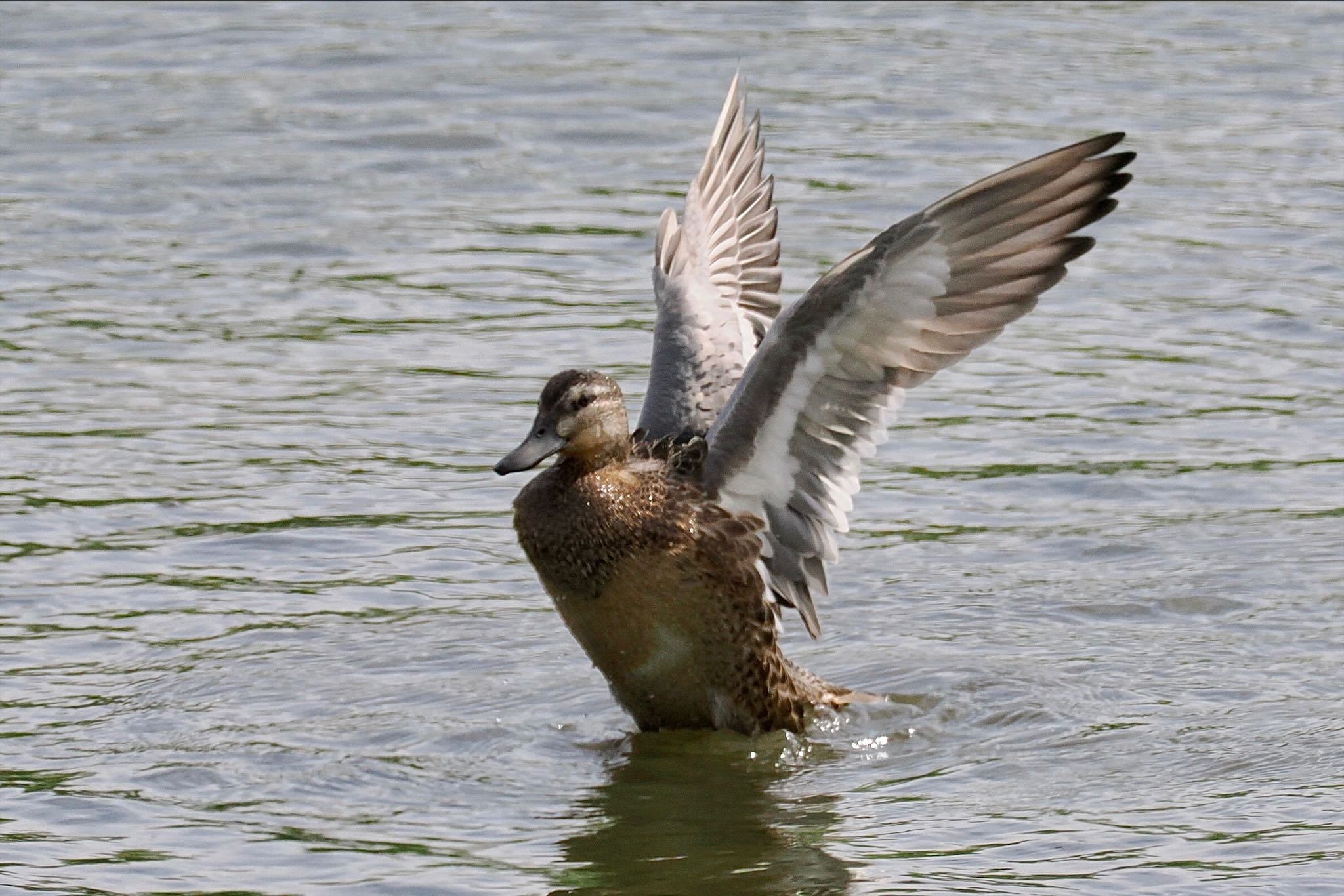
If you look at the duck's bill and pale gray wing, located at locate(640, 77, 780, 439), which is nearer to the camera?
the duck's bill

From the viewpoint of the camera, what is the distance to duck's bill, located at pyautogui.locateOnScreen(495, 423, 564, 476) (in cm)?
717

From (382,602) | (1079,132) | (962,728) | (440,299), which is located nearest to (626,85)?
(1079,132)

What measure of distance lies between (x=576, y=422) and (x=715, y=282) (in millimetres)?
1743

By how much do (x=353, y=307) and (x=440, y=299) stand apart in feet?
1.28

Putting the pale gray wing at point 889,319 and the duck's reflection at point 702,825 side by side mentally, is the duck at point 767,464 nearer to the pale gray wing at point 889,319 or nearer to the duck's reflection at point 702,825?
the pale gray wing at point 889,319

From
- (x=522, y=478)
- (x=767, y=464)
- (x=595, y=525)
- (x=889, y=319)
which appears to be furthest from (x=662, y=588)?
(x=522, y=478)

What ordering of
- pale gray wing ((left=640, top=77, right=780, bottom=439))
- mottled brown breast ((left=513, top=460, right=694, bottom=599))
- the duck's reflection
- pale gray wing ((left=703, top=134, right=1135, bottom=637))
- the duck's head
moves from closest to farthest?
the duck's reflection → pale gray wing ((left=703, top=134, right=1135, bottom=637)) → mottled brown breast ((left=513, top=460, right=694, bottom=599)) → the duck's head → pale gray wing ((left=640, top=77, right=780, bottom=439))

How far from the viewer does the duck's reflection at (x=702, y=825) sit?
6.08 metres

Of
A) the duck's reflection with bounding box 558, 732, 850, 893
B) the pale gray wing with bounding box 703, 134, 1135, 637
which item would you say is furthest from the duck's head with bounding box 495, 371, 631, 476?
the duck's reflection with bounding box 558, 732, 850, 893

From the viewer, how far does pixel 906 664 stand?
7.64 m

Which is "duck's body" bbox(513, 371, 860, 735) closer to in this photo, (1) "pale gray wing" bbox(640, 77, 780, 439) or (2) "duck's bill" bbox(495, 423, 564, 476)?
(2) "duck's bill" bbox(495, 423, 564, 476)

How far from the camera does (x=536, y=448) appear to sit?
727cm

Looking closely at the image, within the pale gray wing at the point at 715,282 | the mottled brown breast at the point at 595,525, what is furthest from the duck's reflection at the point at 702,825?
the pale gray wing at the point at 715,282

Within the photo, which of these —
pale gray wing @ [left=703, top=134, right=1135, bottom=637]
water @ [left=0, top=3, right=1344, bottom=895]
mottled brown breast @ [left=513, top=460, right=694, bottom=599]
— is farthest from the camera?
mottled brown breast @ [left=513, top=460, right=694, bottom=599]
